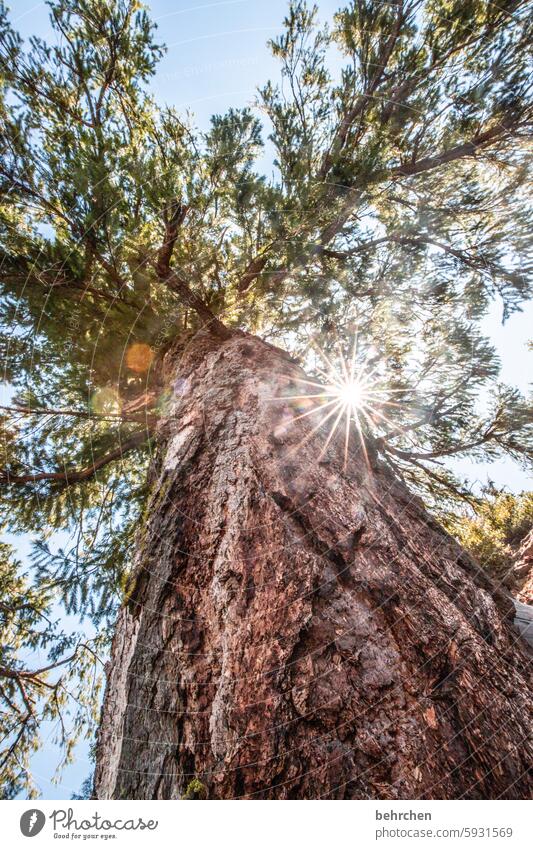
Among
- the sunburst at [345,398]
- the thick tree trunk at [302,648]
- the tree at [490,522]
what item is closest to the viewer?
the thick tree trunk at [302,648]

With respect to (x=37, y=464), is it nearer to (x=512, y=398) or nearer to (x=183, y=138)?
(x=183, y=138)

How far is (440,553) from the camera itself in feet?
5.78

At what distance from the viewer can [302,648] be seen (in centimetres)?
119

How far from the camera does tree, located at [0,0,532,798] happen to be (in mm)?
1112

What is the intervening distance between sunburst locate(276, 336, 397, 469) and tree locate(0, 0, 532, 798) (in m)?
0.04

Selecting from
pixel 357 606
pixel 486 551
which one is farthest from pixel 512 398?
pixel 357 606

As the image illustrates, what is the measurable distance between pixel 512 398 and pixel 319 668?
3647mm

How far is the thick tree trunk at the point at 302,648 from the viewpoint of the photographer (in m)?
0.99
